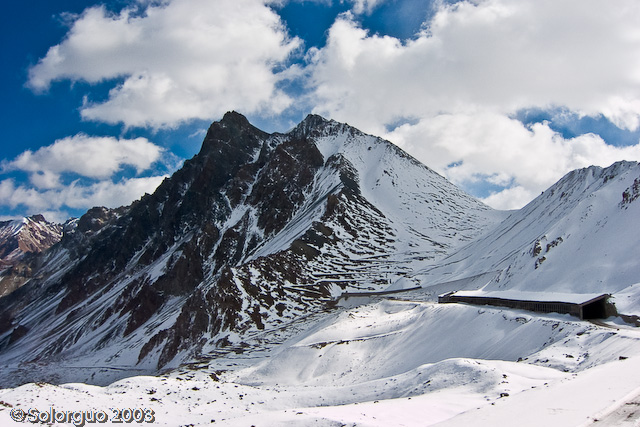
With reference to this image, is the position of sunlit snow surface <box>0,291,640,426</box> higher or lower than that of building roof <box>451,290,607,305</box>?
lower

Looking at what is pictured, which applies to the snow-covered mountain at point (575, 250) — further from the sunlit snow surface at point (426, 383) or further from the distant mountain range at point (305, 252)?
the sunlit snow surface at point (426, 383)

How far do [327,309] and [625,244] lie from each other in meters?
56.7

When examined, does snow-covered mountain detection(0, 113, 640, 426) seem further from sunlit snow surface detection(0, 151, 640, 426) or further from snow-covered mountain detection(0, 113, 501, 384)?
snow-covered mountain detection(0, 113, 501, 384)

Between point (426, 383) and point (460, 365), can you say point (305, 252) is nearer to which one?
point (460, 365)

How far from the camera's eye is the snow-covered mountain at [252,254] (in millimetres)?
96125

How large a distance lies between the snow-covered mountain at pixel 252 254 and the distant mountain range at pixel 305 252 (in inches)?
19.7

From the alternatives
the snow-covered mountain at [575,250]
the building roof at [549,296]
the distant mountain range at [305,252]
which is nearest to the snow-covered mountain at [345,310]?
the snow-covered mountain at [575,250]

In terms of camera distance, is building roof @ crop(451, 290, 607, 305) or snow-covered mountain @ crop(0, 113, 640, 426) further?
building roof @ crop(451, 290, 607, 305)

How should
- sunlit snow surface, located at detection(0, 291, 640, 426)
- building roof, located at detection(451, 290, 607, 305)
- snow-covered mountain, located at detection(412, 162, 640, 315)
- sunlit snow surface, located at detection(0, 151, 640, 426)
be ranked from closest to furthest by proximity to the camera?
sunlit snow surface, located at detection(0, 291, 640, 426) < sunlit snow surface, located at detection(0, 151, 640, 426) < building roof, located at detection(451, 290, 607, 305) < snow-covered mountain, located at detection(412, 162, 640, 315)

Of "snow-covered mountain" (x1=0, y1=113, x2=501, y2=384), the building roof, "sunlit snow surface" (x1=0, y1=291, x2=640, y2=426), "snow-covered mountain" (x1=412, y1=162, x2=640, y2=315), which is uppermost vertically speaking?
"snow-covered mountain" (x1=0, y1=113, x2=501, y2=384)

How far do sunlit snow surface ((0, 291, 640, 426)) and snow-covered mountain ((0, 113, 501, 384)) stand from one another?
39398mm

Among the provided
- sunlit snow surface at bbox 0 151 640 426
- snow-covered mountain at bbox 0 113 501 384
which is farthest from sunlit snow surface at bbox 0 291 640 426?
snow-covered mountain at bbox 0 113 501 384

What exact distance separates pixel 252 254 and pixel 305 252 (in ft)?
88.2

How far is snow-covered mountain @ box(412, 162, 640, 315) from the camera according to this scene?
1918 inches
